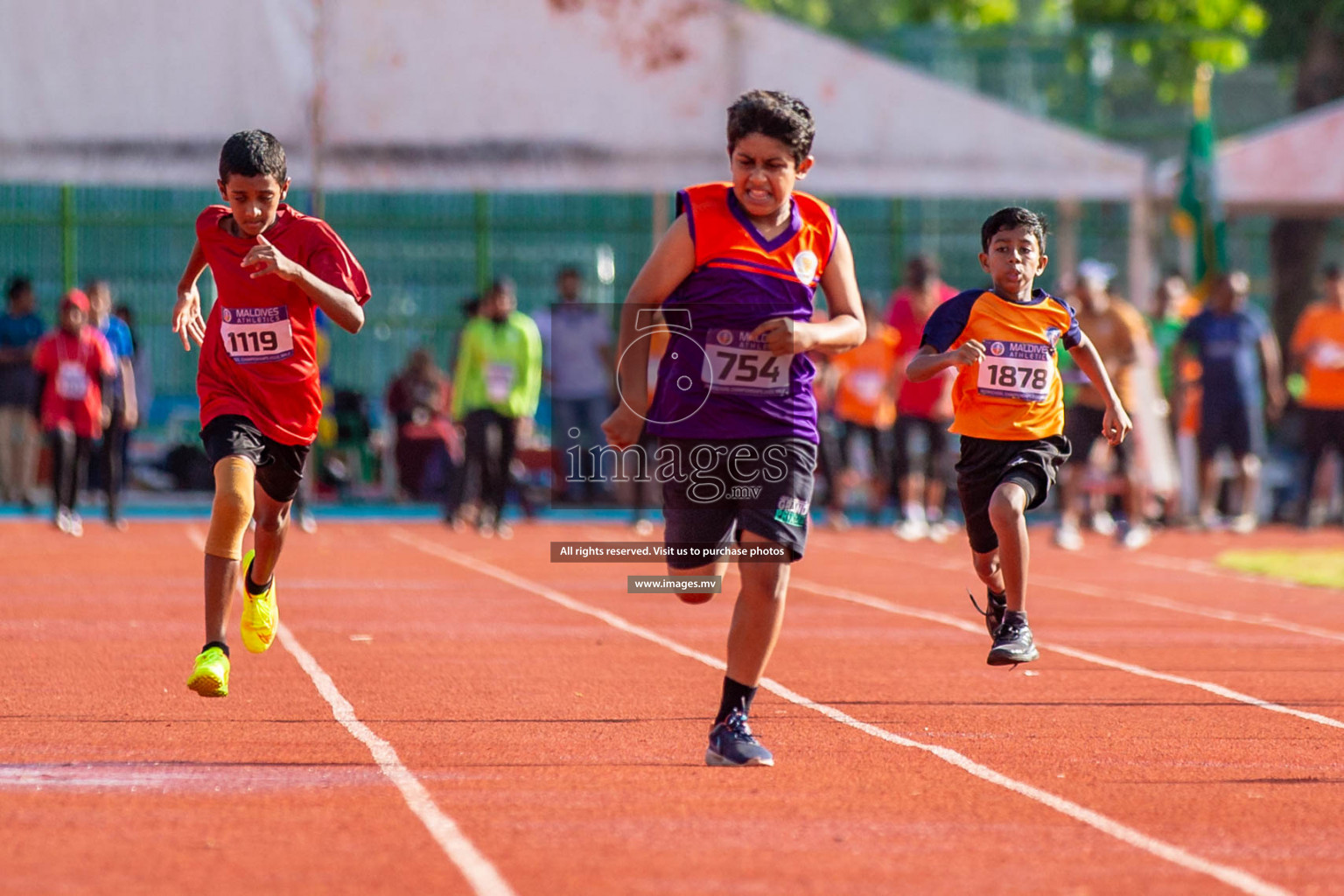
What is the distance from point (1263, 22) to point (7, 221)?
55.5ft

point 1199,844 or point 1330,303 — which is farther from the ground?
point 1330,303

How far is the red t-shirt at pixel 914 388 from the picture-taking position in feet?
57.7

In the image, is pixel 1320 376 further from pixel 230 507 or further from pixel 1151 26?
pixel 230 507

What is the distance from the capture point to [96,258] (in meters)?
26.7

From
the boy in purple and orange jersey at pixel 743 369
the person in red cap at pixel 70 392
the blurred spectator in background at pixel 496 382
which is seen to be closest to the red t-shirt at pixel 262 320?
the boy in purple and orange jersey at pixel 743 369

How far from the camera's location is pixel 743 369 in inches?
249

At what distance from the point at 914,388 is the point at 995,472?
9.26 meters

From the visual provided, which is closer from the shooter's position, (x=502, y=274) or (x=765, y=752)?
(x=765, y=752)

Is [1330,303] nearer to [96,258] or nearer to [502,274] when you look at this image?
[502,274]

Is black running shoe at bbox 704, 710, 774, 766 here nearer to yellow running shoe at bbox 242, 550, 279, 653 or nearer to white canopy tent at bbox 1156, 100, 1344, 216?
yellow running shoe at bbox 242, 550, 279, 653

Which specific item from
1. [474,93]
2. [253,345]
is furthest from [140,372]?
[253,345]

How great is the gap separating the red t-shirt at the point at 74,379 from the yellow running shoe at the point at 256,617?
10.1 meters

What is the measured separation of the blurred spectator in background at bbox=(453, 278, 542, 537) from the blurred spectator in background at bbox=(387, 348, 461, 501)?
390 centimetres

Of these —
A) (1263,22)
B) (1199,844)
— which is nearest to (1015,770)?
(1199,844)
